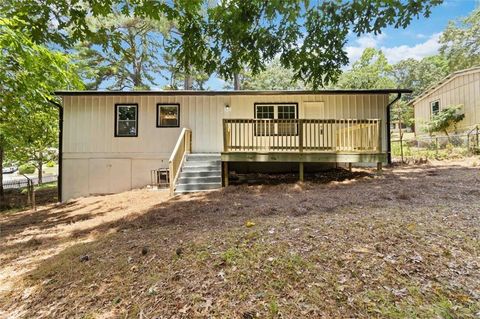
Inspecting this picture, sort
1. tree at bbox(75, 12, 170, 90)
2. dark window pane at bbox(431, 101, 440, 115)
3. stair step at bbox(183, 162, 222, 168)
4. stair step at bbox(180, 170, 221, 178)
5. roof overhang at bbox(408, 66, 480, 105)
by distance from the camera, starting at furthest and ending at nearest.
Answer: tree at bbox(75, 12, 170, 90) → dark window pane at bbox(431, 101, 440, 115) → roof overhang at bbox(408, 66, 480, 105) → stair step at bbox(183, 162, 222, 168) → stair step at bbox(180, 170, 221, 178)

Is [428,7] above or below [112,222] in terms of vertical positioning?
above

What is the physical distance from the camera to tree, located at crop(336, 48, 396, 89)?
2456 cm

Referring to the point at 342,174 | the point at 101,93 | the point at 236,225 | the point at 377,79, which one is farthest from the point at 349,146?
the point at 377,79

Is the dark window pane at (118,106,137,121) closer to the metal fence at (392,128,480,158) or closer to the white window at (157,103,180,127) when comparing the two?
the white window at (157,103,180,127)

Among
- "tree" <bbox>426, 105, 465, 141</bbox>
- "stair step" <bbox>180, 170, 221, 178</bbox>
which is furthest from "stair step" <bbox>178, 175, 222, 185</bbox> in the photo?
"tree" <bbox>426, 105, 465, 141</bbox>

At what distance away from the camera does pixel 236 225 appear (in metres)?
4.14

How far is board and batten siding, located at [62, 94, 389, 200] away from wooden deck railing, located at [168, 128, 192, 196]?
0.36 meters

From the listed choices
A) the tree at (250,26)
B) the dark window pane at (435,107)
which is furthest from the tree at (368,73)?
the tree at (250,26)

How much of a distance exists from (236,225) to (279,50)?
3.13 m

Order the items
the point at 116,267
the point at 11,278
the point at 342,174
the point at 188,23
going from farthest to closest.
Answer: the point at 342,174
the point at 188,23
the point at 11,278
the point at 116,267

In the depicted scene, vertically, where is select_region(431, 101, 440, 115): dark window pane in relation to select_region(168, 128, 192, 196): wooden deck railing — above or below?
above

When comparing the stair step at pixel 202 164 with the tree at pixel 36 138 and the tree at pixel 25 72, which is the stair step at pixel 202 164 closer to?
the tree at pixel 25 72

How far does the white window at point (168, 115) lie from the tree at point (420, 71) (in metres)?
39.5

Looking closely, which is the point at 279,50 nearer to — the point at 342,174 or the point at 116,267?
the point at 116,267
